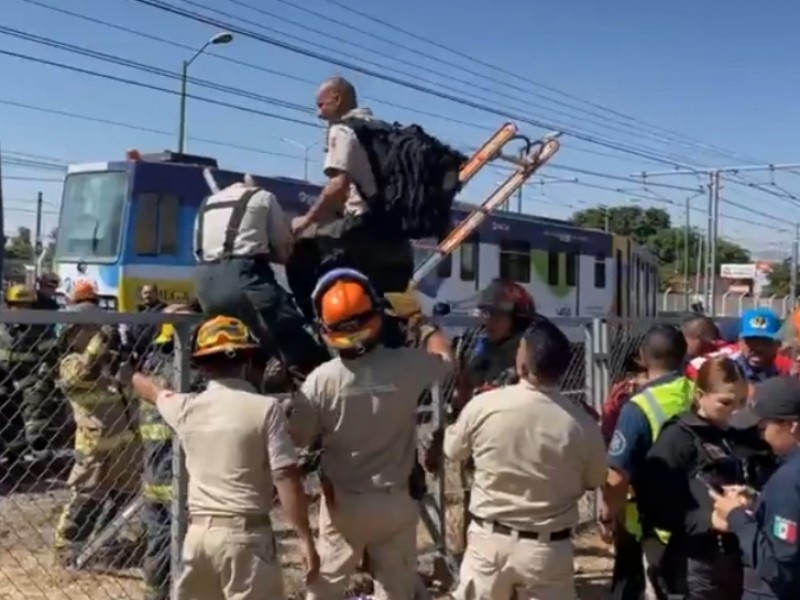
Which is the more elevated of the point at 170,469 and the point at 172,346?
the point at 172,346

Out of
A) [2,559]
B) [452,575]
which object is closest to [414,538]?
[452,575]

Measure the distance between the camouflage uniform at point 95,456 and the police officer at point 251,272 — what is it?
84.1 inches

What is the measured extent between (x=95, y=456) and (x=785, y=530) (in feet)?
14.4

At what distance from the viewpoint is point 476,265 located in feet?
73.3

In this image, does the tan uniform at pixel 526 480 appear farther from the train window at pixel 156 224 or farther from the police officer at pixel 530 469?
the train window at pixel 156 224

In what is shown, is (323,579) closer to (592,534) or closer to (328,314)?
(328,314)

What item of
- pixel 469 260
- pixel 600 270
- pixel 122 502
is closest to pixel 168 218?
pixel 469 260

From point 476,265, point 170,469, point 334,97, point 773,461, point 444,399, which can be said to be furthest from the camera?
point 476,265

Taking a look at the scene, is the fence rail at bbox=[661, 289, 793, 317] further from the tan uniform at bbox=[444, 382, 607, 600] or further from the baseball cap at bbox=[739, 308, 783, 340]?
the tan uniform at bbox=[444, 382, 607, 600]

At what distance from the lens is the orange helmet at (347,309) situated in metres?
4.37

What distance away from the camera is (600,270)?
2788 centimetres

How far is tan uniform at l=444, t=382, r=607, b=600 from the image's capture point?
14.6 feet

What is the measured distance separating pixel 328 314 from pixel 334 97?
1.23 metres

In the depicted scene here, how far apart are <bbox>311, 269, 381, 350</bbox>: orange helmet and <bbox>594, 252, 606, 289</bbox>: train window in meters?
23.5
